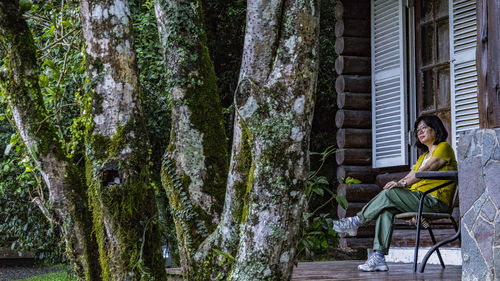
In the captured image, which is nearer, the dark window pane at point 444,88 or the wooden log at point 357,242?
the dark window pane at point 444,88

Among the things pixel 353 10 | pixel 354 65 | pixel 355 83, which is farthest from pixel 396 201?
pixel 353 10

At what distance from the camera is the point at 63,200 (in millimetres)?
3717

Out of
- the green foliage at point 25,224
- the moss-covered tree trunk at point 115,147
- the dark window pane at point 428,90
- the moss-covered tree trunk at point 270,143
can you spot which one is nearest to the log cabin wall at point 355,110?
the dark window pane at point 428,90

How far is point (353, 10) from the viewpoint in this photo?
23.6 ft

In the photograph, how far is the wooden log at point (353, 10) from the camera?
7.16 meters

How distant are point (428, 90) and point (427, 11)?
30.5 inches

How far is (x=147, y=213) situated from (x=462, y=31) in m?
3.72

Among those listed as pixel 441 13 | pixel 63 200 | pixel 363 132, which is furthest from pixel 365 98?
pixel 63 200

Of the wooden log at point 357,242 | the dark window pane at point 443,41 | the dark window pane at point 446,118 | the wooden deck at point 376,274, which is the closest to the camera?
the wooden deck at point 376,274

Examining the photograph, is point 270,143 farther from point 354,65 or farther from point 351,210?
point 354,65

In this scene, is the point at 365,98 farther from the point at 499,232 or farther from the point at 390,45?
the point at 499,232

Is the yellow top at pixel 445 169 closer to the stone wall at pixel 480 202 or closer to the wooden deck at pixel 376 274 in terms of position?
the wooden deck at pixel 376 274

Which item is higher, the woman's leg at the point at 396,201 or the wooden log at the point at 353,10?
the wooden log at the point at 353,10

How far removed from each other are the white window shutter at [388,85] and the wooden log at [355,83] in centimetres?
8
